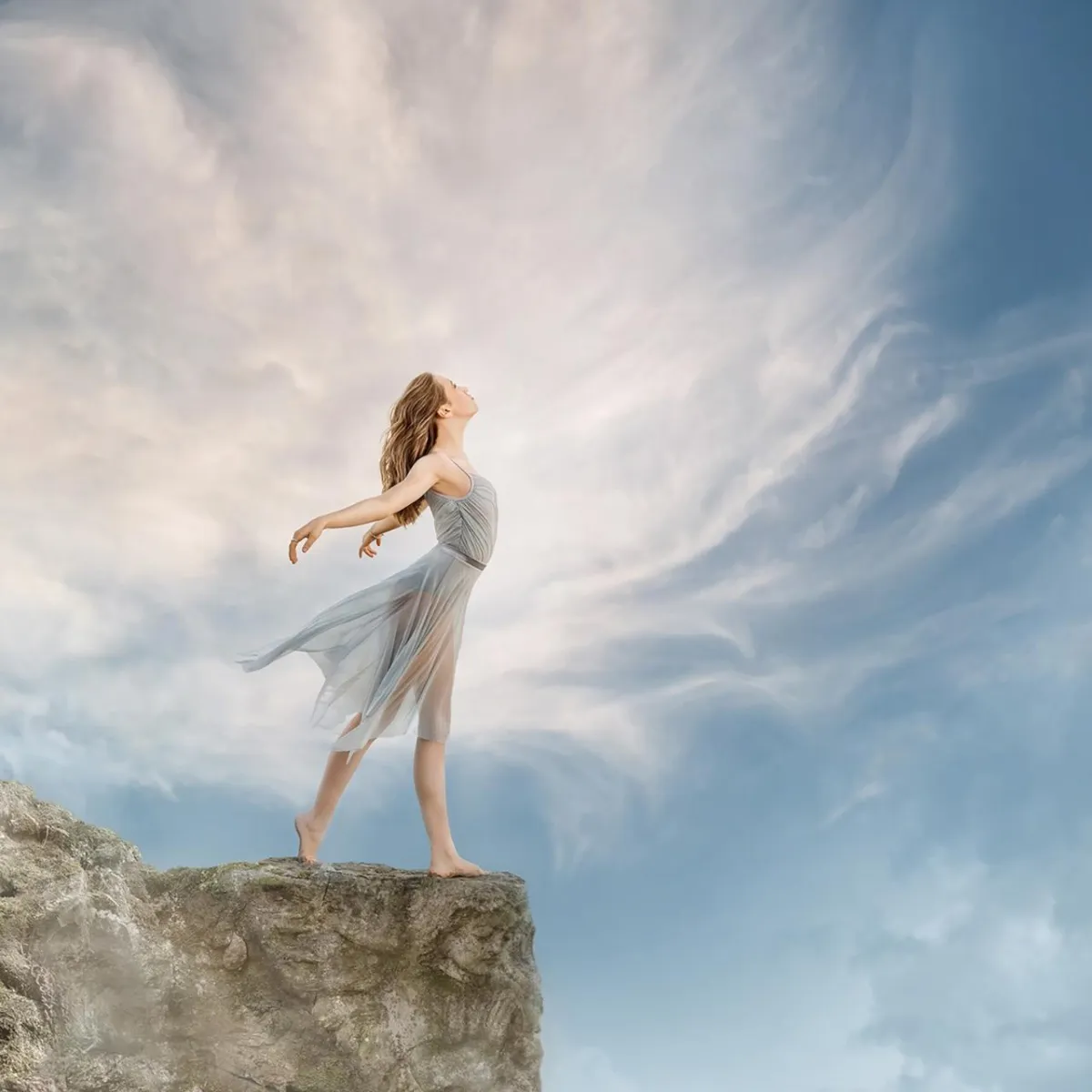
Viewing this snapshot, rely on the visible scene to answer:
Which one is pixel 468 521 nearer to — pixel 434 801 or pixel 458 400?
pixel 458 400

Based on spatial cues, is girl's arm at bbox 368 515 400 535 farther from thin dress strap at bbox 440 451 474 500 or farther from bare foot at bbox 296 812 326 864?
bare foot at bbox 296 812 326 864

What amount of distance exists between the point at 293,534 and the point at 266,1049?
297 centimetres

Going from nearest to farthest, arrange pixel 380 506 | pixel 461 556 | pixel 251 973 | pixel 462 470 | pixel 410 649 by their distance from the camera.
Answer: pixel 251 973 → pixel 380 506 → pixel 410 649 → pixel 461 556 → pixel 462 470

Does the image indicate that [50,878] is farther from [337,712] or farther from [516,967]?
[516,967]

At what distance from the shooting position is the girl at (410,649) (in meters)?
7.29

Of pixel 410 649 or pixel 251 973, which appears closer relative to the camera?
pixel 251 973

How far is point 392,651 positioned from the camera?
7469mm

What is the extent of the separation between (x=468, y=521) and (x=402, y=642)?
93 cm

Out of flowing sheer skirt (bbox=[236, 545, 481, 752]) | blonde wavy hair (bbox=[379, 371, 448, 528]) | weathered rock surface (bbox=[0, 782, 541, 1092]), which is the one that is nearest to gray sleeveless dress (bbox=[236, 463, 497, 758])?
flowing sheer skirt (bbox=[236, 545, 481, 752])

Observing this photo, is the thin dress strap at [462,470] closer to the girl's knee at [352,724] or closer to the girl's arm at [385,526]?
the girl's arm at [385,526]

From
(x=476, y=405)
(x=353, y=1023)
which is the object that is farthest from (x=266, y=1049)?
(x=476, y=405)

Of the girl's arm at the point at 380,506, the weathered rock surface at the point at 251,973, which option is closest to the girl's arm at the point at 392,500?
the girl's arm at the point at 380,506

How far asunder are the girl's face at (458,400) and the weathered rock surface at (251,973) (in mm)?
3232

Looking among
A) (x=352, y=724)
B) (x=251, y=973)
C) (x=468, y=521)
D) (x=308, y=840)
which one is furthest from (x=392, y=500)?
(x=251, y=973)
